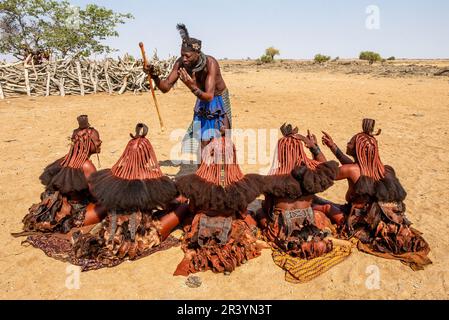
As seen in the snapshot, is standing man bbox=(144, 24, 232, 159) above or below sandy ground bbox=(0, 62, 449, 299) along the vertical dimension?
above

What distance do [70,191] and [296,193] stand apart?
7.66 feet

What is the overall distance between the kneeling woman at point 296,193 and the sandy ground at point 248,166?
0.27 m

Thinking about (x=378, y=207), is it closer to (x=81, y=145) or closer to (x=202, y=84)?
(x=202, y=84)

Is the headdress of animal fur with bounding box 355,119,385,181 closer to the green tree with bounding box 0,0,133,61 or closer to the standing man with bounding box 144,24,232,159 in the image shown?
the standing man with bounding box 144,24,232,159

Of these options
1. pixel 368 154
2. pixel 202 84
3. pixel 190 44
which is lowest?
pixel 368 154

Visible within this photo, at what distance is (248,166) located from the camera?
6.65m

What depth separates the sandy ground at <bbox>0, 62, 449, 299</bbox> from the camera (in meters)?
3.26

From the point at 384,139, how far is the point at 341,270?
565 cm

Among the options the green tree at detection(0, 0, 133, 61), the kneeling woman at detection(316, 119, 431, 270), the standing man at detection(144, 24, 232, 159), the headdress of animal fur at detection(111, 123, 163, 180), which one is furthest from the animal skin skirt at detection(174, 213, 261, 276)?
the green tree at detection(0, 0, 133, 61)

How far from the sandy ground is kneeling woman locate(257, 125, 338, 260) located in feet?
0.87

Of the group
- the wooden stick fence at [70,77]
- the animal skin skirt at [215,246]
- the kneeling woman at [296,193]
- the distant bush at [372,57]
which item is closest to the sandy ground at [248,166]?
the animal skin skirt at [215,246]

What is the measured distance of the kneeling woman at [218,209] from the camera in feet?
11.4

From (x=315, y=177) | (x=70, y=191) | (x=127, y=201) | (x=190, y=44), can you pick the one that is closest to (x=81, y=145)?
(x=70, y=191)
